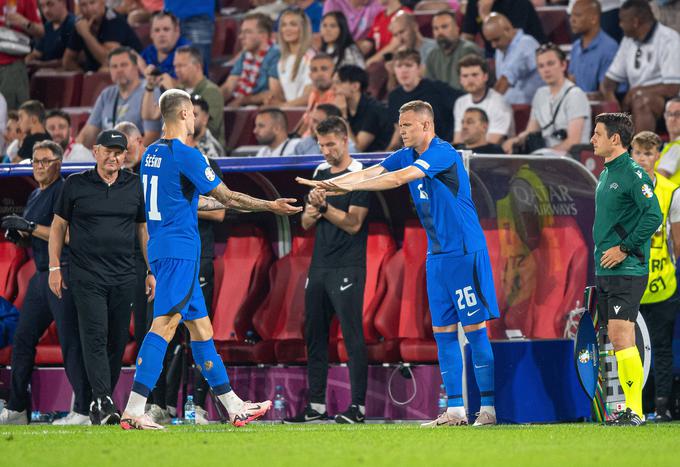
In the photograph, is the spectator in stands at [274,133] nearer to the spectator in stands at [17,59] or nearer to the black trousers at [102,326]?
the black trousers at [102,326]

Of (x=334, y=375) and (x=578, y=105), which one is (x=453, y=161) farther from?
(x=578, y=105)

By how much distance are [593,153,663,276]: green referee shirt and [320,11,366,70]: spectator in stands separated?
6.15m

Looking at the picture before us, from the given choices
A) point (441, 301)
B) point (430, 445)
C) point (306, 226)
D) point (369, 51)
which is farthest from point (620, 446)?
point (369, 51)

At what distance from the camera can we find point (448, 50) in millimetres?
14078

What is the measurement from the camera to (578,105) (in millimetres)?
12281

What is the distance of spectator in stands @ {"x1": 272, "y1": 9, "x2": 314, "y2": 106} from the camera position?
47.1ft

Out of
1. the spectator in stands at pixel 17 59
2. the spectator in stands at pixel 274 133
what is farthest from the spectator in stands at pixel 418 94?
the spectator in stands at pixel 17 59

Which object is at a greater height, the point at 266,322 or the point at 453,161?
the point at 453,161

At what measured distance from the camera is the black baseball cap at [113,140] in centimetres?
968

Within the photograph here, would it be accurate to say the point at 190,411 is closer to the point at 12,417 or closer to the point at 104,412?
the point at 104,412

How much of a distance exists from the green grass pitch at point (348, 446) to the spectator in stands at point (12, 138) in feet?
17.4

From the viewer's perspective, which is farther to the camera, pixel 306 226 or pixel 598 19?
pixel 598 19

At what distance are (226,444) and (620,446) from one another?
2287 mm

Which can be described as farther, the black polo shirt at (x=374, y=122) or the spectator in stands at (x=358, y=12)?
the spectator in stands at (x=358, y=12)
